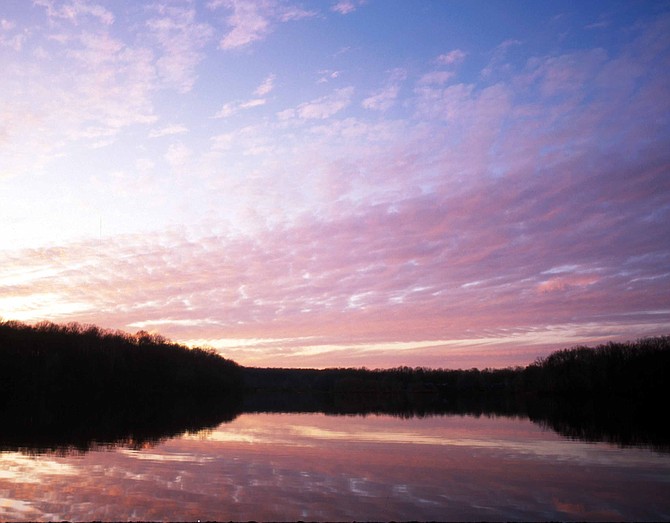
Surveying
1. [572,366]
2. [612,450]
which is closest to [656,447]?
[612,450]

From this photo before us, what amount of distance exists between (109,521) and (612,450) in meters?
23.9

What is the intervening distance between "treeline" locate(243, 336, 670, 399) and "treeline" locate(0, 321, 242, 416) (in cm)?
6439

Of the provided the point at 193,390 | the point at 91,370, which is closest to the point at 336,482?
the point at 91,370

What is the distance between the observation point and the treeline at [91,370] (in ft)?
279

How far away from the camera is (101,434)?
33.1 meters

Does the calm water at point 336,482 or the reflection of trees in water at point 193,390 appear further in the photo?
the reflection of trees in water at point 193,390

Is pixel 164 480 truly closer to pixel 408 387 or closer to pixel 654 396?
pixel 654 396

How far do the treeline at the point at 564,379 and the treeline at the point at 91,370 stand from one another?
211ft

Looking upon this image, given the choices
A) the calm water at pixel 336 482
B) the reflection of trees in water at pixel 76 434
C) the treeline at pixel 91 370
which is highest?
the treeline at pixel 91 370

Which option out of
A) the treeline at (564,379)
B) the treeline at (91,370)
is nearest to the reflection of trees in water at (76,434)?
the treeline at (91,370)

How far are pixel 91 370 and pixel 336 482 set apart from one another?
88.3 metres

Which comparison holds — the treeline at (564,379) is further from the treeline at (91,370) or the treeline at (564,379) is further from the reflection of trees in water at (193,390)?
the treeline at (91,370)

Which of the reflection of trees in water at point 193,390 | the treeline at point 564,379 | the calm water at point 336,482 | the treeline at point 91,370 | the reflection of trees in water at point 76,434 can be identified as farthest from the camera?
the treeline at point 564,379

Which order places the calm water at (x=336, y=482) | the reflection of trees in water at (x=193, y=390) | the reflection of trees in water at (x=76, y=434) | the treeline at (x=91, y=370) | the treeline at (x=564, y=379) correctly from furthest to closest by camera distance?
the treeline at (x=564, y=379), the treeline at (x=91, y=370), the reflection of trees in water at (x=193, y=390), the reflection of trees in water at (x=76, y=434), the calm water at (x=336, y=482)
